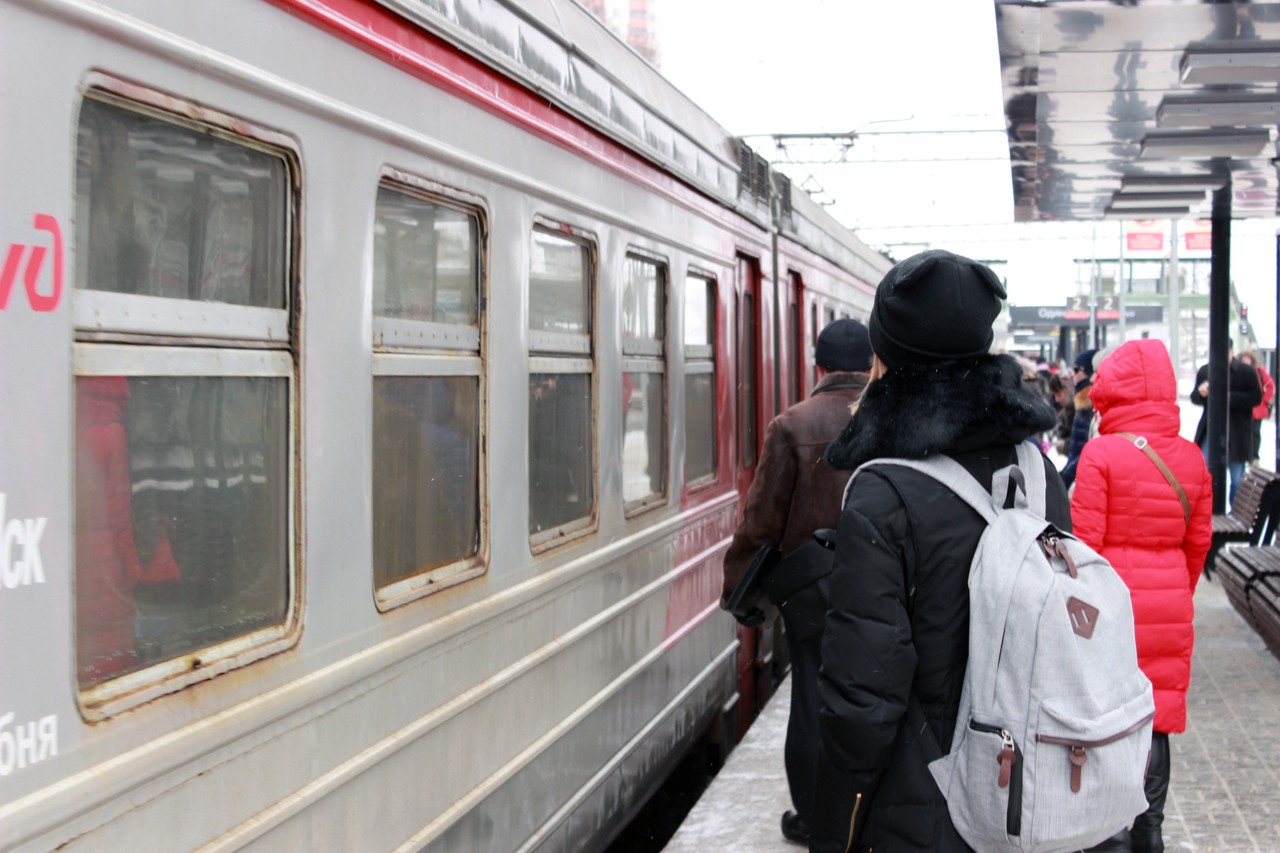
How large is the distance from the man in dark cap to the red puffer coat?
81 centimetres

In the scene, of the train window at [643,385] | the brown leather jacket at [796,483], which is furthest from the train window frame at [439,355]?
the train window at [643,385]

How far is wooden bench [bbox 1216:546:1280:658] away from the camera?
7875 millimetres

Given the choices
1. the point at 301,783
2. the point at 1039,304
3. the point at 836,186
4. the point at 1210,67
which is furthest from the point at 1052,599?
the point at 1039,304

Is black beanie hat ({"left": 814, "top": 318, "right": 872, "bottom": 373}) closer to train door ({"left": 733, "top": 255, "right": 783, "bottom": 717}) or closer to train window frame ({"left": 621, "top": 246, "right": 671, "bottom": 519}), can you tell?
train window frame ({"left": 621, "top": 246, "right": 671, "bottom": 519})

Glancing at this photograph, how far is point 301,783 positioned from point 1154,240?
213 feet

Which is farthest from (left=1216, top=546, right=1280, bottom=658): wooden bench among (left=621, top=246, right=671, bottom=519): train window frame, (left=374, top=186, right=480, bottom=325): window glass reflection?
(left=374, top=186, right=480, bottom=325): window glass reflection

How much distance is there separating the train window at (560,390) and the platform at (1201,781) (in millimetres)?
1428

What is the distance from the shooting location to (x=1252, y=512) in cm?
1064

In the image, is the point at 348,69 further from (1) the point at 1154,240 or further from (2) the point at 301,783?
(1) the point at 1154,240

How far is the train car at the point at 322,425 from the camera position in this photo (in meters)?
2.05

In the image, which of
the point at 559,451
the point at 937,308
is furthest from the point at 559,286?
the point at 937,308

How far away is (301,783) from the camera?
273 cm

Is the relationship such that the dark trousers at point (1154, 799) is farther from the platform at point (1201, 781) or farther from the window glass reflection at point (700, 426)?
the window glass reflection at point (700, 426)

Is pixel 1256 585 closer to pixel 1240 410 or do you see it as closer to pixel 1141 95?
pixel 1141 95
